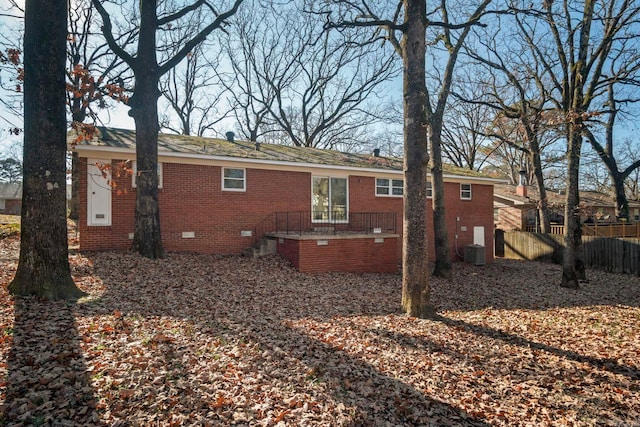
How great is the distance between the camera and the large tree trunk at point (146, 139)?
1038 centimetres

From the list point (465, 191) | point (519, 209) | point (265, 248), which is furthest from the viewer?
point (519, 209)

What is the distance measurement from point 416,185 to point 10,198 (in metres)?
56.6

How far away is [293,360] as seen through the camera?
4.75m

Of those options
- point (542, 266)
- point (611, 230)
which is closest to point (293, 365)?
point (542, 266)

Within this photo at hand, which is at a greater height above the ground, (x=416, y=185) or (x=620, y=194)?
(x=620, y=194)

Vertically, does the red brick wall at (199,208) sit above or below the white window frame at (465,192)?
below

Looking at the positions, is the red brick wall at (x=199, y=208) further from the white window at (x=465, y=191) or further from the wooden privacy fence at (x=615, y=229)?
the wooden privacy fence at (x=615, y=229)

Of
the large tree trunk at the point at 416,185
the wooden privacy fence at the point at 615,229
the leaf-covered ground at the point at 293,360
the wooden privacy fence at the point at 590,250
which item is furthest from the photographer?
the wooden privacy fence at the point at 615,229

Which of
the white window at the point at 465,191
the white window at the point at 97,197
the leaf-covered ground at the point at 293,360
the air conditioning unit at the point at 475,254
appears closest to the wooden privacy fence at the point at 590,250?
the air conditioning unit at the point at 475,254

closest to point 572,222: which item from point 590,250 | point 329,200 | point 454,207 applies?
point 454,207

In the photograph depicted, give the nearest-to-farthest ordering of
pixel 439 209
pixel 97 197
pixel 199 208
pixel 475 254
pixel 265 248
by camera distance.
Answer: pixel 97 197 → pixel 265 248 → pixel 199 208 → pixel 439 209 → pixel 475 254

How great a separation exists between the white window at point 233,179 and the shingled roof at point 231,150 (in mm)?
566

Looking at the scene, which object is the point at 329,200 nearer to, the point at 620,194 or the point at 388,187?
the point at 388,187

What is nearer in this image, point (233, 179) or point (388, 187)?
point (233, 179)
